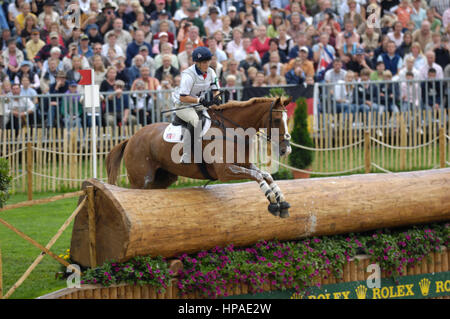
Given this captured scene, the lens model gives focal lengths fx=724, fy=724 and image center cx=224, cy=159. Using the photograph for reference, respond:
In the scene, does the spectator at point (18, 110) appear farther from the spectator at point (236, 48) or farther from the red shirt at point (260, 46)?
the red shirt at point (260, 46)

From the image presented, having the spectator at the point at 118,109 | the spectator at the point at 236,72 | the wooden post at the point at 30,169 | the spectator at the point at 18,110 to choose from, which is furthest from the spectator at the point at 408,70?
the wooden post at the point at 30,169

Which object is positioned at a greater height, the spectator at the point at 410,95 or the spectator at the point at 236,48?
the spectator at the point at 236,48

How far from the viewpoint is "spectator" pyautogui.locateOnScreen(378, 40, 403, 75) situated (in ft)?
56.6

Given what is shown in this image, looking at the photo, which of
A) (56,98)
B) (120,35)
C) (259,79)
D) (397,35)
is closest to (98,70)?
(56,98)

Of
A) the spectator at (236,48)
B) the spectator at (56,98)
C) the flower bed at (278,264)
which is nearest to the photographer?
the flower bed at (278,264)

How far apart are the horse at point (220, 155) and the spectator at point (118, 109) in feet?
17.1

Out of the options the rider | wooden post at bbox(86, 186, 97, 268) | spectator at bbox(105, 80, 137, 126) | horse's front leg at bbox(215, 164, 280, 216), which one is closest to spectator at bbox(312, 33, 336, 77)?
spectator at bbox(105, 80, 137, 126)

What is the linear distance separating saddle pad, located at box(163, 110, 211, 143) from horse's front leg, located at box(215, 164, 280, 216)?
58 cm

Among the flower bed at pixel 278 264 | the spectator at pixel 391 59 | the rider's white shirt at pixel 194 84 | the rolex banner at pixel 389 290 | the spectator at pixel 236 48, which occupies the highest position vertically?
the spectator at pixel 236 48

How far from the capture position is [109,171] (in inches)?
Answer: 370

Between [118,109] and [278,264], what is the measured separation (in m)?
7.67

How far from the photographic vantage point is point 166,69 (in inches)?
615

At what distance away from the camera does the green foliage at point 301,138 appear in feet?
47.1
